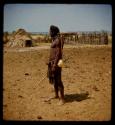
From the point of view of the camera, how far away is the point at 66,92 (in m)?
8.00

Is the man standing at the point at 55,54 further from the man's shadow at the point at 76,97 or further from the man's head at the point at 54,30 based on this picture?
the man's shadow at the point at 76,97

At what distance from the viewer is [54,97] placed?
7.50 metres

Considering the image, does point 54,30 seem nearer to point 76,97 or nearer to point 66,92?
point 76,97

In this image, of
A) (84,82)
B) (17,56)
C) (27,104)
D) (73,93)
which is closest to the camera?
(27,104)

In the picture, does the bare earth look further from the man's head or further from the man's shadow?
the man's head

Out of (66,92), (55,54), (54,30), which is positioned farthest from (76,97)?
(54,30)

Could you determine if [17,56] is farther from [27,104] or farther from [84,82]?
[27,104]

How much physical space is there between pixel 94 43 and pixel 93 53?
6344 millimetres

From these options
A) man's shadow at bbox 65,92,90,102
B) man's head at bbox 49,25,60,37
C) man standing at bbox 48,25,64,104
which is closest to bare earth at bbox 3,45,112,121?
man's shadow at bbox 65,92,90,102

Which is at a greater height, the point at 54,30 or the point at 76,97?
the point at 54,30

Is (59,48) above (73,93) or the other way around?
above

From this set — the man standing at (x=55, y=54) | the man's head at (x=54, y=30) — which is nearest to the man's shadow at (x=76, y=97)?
the man standing at (x=55, y=54)

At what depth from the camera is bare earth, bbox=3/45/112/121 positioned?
6.76 metres
